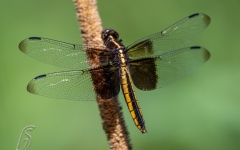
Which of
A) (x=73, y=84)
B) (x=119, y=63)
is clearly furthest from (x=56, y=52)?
(x=119, y=63)

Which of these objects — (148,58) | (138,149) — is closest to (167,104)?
(138,149)

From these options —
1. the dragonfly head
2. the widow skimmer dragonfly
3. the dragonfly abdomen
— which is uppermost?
the dragonfly head

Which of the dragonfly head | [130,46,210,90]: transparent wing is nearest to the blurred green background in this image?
[130,46,210,90]: transparent wing

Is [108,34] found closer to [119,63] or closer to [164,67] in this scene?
[119,63]

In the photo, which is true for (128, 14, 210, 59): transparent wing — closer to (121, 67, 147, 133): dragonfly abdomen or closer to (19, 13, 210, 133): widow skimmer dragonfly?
(19, 13, 210, 133): widow skimmer dragonfly

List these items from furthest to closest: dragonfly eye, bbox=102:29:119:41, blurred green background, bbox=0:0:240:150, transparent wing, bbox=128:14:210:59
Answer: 1. blurred green background, bbox=0:0:240:150
2. transparent wing, bbox=128:14:210:59
3. dragonfly eye, bbox=102:29:119:41

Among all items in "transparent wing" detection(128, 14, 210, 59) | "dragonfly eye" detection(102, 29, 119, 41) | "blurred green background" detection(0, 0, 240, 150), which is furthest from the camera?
"blurred green background" detection(0, 0, 240, 150)

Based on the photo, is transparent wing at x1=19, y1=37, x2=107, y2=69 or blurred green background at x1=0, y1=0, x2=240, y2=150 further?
blurred green background at x1=0, y1=0, x2=240, y2=150

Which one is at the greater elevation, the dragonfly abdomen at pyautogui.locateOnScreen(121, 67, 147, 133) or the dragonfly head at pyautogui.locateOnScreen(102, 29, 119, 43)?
the dragonfly head at pyautogui.locateOnScreen(102, 29, 119, 43)
